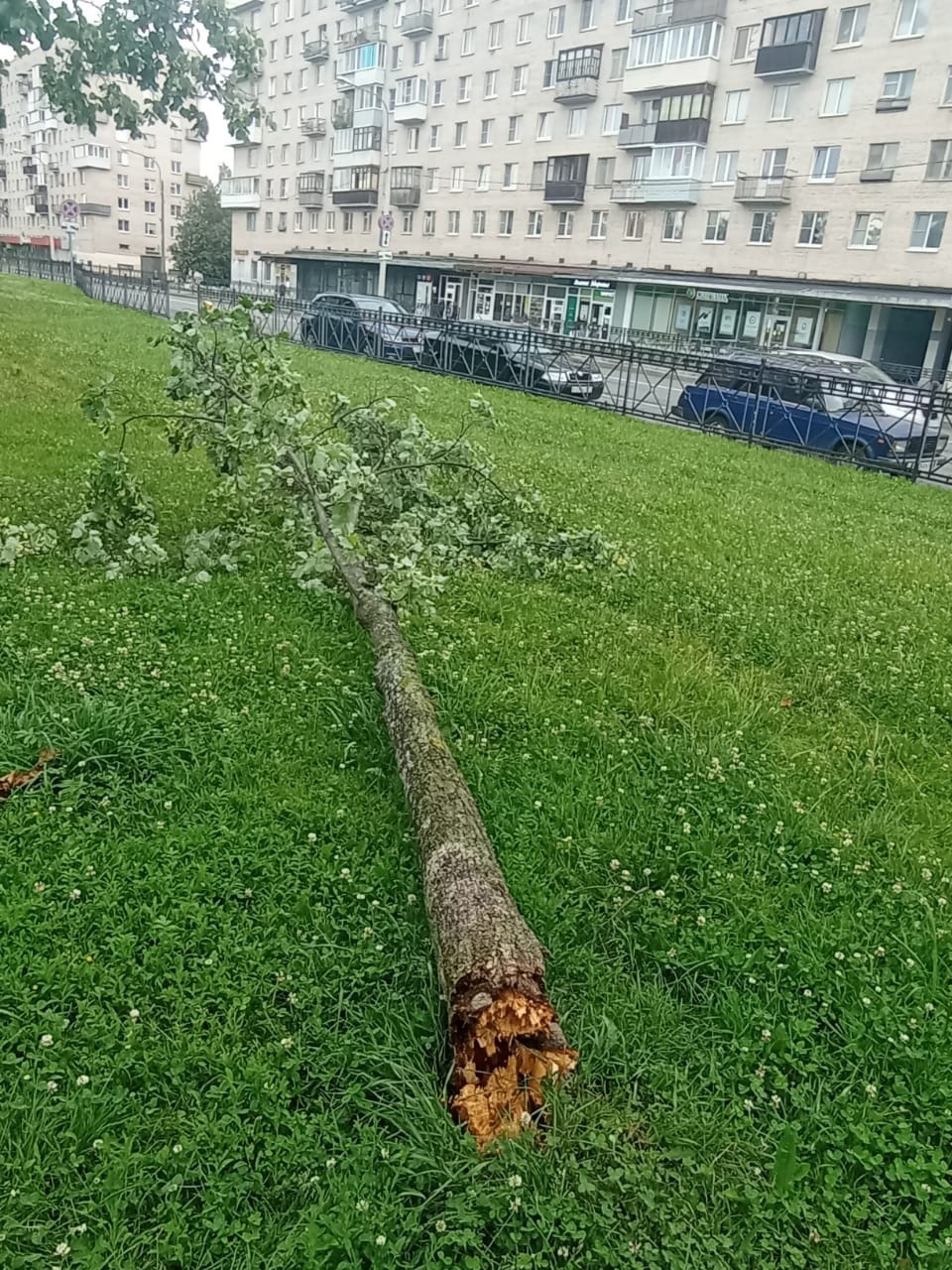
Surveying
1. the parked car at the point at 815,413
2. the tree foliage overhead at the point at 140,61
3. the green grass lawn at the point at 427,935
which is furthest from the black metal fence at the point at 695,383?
the green grass lawn at the point at 427,935

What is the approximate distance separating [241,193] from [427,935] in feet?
251

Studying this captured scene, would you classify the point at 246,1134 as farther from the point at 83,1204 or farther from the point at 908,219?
the point at 908,219

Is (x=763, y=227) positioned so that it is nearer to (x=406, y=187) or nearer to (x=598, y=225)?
(x=598, y=225)

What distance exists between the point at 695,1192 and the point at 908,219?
133 ft

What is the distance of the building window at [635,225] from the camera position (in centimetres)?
4481

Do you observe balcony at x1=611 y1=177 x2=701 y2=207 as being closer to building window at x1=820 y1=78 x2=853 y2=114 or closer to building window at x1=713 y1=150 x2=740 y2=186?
building window at x1=713 y1=150 x2=740 y2=186

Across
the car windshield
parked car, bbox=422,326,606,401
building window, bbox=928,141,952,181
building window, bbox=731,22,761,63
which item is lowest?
parked car, bbox=422,326,606,401

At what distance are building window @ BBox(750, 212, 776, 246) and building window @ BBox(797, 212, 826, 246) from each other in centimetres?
135

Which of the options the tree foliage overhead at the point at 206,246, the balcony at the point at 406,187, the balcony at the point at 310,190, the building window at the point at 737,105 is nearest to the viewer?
the building window at the point at 737,105

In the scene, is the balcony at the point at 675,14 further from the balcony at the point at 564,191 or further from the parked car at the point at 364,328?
the parked car at the point at 364,328

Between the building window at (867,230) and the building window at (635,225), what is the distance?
1059 cm

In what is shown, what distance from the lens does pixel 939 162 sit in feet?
114

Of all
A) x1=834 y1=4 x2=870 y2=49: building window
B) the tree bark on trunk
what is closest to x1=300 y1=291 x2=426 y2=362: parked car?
the tree bark on trunk

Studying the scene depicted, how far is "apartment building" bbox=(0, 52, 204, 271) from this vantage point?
84938mm
